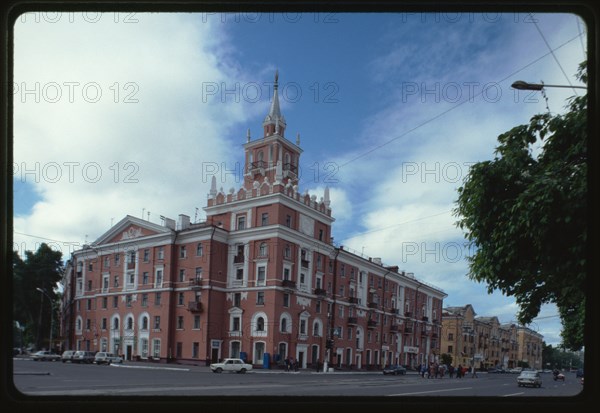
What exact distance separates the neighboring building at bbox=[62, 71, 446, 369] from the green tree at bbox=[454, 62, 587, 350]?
0.74 metres

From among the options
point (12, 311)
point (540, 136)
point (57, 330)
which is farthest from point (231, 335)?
point (540, 136)

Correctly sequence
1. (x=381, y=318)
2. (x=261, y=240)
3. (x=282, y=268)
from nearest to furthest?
(x=261, y=240), (x=282, y=268), (x=381, y=318)

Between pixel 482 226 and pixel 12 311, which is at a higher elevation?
pixel 482 226

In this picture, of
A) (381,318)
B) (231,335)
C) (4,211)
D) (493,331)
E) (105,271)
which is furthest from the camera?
(381,318)

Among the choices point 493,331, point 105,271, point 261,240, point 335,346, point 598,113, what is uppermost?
point 598,113

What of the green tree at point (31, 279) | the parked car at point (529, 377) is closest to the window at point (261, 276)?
the green tree at point (31, 279)

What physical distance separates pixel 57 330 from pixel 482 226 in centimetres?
366

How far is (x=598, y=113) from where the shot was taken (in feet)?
5.21

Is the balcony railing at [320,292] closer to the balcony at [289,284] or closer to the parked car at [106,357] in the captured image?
the balcony at [289,284]

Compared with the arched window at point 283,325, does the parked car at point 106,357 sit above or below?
below

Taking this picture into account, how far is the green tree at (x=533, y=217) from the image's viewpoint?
242cm

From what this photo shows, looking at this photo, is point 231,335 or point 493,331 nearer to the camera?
point 493,331

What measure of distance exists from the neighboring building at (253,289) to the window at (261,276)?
2 centimetres

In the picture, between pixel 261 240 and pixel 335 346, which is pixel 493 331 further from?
pixel 335 346
